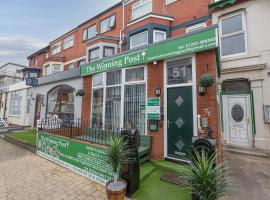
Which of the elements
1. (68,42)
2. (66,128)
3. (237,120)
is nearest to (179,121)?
(66,128)

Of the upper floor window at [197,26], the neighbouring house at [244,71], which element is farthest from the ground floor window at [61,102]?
the neighbouring house at [244,71]

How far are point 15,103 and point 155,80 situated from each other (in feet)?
58.6

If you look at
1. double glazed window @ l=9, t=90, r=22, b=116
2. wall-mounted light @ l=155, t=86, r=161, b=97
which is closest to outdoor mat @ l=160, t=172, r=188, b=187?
wall-mounted light @ l=155, t=86, r=161, b=97

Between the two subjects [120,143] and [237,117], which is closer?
[120,143]

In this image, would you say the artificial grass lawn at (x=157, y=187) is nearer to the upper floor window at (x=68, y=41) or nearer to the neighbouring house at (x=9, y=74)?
the upper floor window at (x=68, y=41)

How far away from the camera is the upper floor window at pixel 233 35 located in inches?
312

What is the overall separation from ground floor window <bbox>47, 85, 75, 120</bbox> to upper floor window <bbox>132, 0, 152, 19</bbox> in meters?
7.03

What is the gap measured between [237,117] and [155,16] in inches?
277

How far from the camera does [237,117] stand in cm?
798

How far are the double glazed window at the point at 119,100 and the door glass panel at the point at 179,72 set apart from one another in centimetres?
103

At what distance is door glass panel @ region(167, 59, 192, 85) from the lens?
487 centimetres

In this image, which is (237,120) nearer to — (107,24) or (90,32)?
(107,24)

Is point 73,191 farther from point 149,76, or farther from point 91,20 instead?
point 91,20

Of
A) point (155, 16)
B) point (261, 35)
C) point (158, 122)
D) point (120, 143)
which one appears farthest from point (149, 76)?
point (261, 35)
